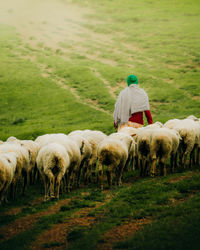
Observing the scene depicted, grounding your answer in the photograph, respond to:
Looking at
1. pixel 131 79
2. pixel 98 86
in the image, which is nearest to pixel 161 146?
pixel 131 79

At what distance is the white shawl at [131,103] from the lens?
41.9 feet

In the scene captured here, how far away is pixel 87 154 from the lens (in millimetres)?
12156

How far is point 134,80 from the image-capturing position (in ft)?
42.7

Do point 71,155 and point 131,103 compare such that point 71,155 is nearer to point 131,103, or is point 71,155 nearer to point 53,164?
point 53,164

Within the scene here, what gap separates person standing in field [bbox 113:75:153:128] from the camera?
12.8 m

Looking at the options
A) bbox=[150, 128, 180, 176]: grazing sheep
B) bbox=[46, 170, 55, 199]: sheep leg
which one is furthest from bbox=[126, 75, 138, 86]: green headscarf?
bbox=[46, 170, 55, 199]: sheep leg

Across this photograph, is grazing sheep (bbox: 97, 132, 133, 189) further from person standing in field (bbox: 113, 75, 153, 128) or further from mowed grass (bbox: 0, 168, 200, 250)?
person standing in field (bbox: 113, 75, 153, 128)

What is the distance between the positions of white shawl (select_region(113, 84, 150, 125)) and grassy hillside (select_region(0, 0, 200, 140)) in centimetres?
749

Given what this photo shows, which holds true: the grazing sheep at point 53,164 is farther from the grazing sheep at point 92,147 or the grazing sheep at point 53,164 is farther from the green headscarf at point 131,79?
the green headscarf at point 131,79

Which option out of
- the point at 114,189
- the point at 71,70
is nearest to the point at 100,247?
the point at 114,189

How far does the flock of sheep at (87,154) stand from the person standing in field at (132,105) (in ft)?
1.67

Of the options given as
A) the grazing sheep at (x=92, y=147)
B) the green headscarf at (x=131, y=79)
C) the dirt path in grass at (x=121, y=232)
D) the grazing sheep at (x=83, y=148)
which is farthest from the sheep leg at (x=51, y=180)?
the green headscarf at (x=131, y=79)

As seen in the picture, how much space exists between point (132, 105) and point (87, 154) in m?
2.38

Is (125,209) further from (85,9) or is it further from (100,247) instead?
(85,9)
